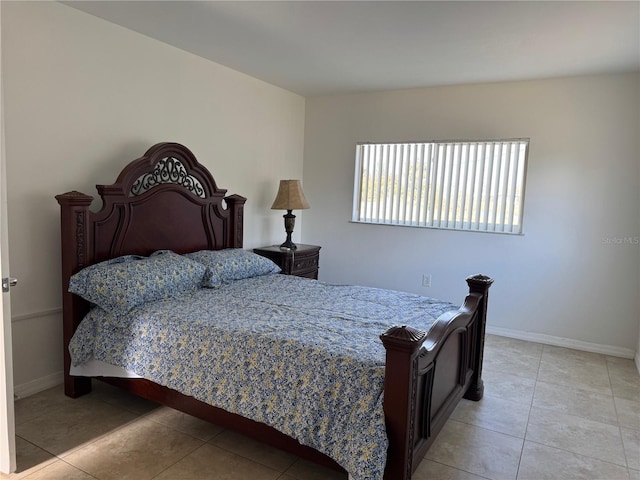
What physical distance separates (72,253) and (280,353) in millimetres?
1492

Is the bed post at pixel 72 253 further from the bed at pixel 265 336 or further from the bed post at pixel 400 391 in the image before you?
the bed post at pixel 400 391

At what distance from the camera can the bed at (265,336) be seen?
1.75m

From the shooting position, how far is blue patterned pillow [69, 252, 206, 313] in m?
2.49

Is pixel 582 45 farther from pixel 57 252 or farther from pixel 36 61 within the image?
pixel 57 252

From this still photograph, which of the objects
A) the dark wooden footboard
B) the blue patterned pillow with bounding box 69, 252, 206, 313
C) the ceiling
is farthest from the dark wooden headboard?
the dark wooden footboard

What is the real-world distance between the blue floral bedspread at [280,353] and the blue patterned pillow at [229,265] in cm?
17

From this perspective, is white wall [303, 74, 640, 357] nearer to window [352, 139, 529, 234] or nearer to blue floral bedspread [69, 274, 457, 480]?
window [352, 139, 529, 234]

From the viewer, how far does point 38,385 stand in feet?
9.11

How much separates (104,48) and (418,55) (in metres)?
2.25

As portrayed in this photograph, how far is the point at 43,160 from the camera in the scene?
8.86ft

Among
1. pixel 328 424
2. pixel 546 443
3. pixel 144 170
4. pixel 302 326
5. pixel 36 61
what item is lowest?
pixel 546 443

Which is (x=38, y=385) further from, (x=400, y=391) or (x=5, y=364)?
(x=400, y=391)

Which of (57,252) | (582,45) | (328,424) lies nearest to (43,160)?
(57,252)

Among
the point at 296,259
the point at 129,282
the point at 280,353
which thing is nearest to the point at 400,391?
the point at 280,353
